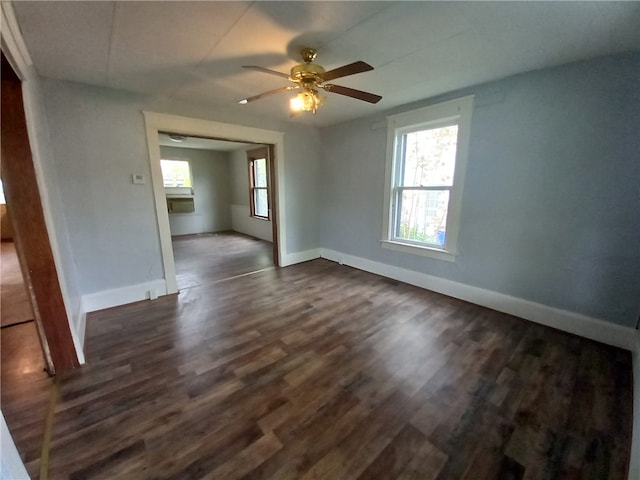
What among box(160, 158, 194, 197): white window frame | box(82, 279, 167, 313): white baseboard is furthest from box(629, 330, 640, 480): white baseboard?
box(160, 158, 194, 197): white window frame

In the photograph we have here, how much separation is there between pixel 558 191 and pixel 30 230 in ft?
13.3

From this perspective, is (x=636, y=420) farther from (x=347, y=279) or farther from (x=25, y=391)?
(x=25, y=391)

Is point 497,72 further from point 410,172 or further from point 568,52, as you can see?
point 410,172

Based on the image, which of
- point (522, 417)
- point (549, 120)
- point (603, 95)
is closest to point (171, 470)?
point (522, 417)

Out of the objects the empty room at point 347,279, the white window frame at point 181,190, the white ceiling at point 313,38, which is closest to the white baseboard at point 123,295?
the empty room at point 347,279

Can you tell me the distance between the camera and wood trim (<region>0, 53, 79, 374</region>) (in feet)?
5.10

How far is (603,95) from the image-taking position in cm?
200

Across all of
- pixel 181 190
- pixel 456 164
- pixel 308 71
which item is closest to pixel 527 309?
pixel 456 164

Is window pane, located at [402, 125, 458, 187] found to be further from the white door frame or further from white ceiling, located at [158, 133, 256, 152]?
white ceiling, located at [158, 133, 256, 152]

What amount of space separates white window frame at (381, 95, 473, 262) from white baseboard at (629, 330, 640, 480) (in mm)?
1490

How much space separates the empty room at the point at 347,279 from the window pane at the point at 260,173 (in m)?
2.71

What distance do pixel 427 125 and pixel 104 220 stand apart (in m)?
3.77

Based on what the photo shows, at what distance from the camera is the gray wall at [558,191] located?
199 cm

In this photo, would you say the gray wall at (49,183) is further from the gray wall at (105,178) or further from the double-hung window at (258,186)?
the double-hung window at (258,186)
